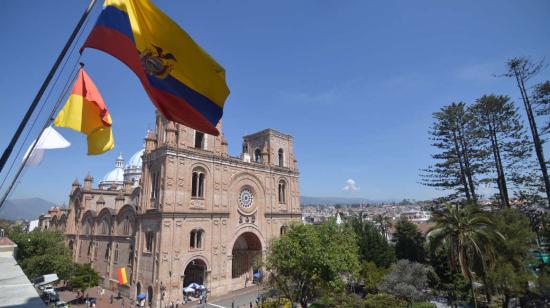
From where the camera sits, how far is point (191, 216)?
31.1 m

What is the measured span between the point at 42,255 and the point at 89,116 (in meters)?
28.9

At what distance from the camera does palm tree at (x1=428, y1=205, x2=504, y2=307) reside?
17859 millimetres

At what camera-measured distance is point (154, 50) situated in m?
6.91

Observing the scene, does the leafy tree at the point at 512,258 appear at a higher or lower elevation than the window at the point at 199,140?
lower

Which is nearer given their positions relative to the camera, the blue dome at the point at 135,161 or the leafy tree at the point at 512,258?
the leafy tree at the point at 512,258

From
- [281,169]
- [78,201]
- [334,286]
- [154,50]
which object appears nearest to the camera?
[154,50]

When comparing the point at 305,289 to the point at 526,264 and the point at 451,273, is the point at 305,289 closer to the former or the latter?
the point at 451,273

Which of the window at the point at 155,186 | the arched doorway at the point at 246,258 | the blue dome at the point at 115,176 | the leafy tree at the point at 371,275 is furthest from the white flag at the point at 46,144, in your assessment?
the blue dome at the point at 115,176

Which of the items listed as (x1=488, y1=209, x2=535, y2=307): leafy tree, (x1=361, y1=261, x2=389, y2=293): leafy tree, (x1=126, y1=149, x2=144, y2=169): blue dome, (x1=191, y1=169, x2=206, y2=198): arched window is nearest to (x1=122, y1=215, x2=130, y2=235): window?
(x1=191, y1=169, x2=206, y2=198): arched window

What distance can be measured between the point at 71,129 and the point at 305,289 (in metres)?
21.2

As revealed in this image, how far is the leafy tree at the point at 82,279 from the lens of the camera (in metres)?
29.8

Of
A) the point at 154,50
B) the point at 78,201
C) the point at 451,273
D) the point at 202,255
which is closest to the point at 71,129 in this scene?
the point at 154,50

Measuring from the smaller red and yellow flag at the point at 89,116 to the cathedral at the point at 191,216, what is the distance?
69.8ft

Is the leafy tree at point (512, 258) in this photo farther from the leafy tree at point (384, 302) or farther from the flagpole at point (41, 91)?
the flagpole at point (41, 91)
